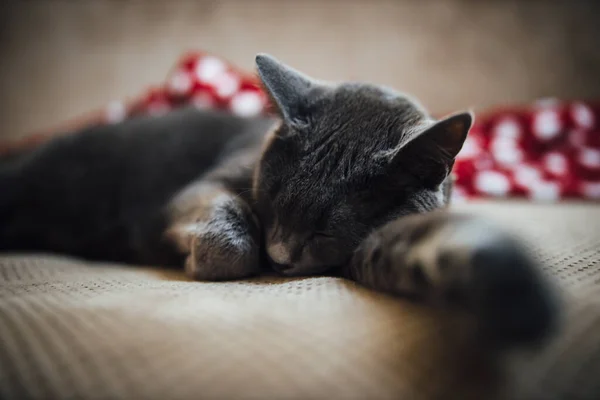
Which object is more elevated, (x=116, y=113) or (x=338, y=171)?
(x=116, y=113)

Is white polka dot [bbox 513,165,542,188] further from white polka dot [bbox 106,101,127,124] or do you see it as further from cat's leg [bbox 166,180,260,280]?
white polka dot [bbox 106,101,127,124]

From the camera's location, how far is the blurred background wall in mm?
2184

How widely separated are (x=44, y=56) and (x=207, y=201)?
1907mm

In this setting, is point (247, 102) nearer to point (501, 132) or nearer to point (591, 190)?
point (501, 132)

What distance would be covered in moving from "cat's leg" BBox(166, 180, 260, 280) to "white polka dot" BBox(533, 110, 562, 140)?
4.97 feet

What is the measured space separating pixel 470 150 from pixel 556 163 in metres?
0.37

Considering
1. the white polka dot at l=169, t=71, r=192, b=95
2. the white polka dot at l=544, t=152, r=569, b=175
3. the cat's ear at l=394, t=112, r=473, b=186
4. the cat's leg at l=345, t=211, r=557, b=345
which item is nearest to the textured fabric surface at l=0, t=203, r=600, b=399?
the cat's leg at l=345, t=211, r=557, b=345

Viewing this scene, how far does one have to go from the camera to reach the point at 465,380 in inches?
18.8

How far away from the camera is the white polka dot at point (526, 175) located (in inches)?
68.6

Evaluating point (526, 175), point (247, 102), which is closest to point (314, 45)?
point (247, 102)

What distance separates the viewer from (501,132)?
1.97 m

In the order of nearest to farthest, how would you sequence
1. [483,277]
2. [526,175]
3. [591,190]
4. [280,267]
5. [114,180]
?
1. [483,277]
2. [280,267]
3. [114,180]
4. [591,190]
5. [526,175]

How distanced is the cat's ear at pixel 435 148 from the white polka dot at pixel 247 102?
3.97 feet

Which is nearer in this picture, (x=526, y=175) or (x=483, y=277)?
(x=483, y=277)
